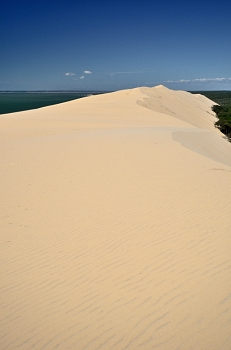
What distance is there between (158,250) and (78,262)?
1.39 m

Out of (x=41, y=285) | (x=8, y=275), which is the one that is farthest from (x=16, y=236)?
(x=41, y=285)

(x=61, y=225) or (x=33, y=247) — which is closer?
(x=33, y=247)

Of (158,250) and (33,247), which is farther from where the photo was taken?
(33,247)

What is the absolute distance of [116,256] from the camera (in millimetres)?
4406

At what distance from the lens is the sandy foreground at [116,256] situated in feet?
10.2

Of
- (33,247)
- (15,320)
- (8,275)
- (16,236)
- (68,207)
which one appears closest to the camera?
(15,320)

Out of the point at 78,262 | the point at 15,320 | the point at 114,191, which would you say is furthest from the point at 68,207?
the point at 15,320

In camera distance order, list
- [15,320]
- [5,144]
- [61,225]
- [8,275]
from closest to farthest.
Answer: [15,320] < [8,275] < [61,225] < [5,144]

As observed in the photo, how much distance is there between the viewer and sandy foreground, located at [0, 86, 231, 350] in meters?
3.11

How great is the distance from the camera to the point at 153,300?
3.47m

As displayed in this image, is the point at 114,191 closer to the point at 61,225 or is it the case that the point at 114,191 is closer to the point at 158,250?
the point at 61,225

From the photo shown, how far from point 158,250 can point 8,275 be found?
2512mm

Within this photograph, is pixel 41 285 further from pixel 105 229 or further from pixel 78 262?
pixel 105 229

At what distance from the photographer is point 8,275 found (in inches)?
162
